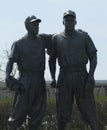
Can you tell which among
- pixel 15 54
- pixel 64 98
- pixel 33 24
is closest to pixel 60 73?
pixel 64 98

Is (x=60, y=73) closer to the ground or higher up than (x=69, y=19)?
closer to the ground

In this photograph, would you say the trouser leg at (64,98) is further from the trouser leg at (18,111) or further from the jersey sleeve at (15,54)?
the jersey sleeve at (15,54)

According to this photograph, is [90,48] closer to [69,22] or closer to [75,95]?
[69,22]

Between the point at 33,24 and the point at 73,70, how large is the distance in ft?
3.35

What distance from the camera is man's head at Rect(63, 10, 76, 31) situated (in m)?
10.1

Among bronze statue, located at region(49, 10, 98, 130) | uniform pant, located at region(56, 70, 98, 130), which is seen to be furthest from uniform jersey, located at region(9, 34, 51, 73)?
uniform pant, located at region(56, 70, 98, 130)

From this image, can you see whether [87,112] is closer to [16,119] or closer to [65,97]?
[65,97]

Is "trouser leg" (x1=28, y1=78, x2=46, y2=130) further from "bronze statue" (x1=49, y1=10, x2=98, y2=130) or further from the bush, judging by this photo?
the bush

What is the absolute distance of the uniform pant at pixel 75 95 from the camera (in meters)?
Result: 10.1

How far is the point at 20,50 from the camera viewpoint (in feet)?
32.8

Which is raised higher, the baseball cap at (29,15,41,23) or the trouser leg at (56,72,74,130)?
the baseball cap at (29,15,41,23)

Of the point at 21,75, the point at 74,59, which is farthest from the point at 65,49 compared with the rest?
the point at 21,75

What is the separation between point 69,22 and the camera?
10.1 metres

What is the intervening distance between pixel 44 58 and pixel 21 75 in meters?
0.48
